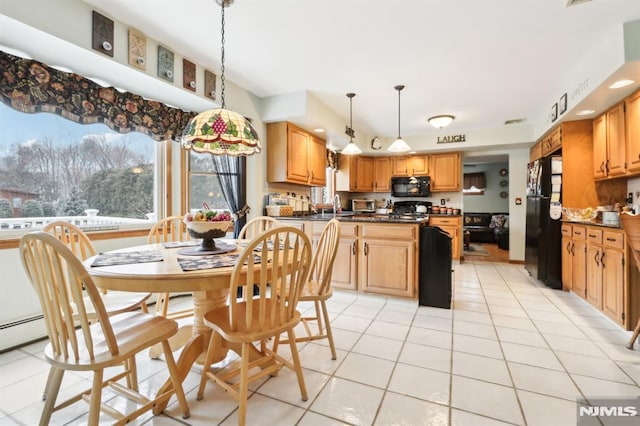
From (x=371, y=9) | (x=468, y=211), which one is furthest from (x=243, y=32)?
(x=468, y=211)

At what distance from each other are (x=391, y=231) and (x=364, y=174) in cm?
333

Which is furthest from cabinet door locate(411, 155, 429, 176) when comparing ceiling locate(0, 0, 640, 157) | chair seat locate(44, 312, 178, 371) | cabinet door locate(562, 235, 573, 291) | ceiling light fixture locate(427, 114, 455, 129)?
chair seat locate(44, 312, 178, 371)

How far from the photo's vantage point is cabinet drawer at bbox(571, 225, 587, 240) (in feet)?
10.5

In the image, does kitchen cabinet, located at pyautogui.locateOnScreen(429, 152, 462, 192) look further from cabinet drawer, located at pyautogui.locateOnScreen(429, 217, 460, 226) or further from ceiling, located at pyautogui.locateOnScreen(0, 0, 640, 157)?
ceiling, located at pyautogui.locateOnScreen(0, 0, 640, 157)

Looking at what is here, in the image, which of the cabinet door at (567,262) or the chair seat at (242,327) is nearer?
the chair seat at (242,327)

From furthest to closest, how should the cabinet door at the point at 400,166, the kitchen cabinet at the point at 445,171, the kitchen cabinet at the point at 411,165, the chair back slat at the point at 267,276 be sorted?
the cabinet door at the point at 400,166 < the kitchen cabinet at the point at 411,165 < the kitchen cabinet at the point at 445,171 < the chair back slat at the point at 267,276

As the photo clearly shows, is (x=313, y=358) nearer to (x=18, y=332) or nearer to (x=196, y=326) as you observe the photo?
(x=196, y=326)

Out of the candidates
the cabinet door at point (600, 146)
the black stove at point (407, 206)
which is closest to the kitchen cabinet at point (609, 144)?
the cabinet door at point (600, 146)

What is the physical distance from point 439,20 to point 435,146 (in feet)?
12.1

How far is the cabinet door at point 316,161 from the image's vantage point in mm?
4551

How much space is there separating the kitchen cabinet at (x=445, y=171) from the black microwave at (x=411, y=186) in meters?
0.15

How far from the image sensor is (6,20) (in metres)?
1.80

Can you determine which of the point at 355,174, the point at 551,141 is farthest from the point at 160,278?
the point at 355,174

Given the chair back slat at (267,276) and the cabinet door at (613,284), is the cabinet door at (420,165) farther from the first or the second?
the chair back slat at (267,276)
